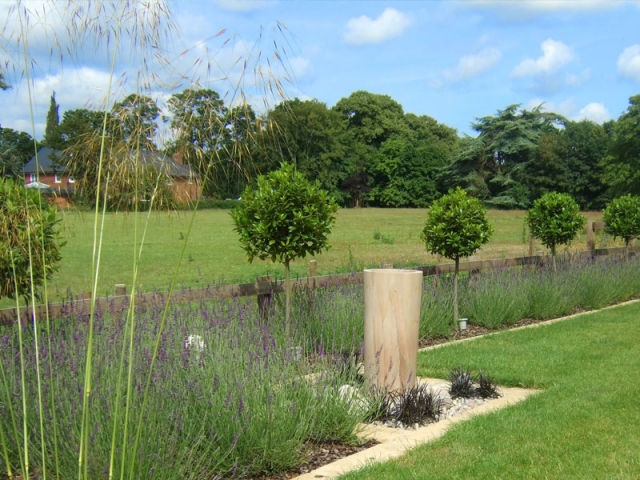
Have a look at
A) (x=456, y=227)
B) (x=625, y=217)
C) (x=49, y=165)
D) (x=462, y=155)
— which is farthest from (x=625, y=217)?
(x=462, y=155)

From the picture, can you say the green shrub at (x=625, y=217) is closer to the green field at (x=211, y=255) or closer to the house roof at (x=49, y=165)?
the green field at (x=211, y=255)

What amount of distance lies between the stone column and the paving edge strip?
0.61m

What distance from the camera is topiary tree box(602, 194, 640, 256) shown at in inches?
592

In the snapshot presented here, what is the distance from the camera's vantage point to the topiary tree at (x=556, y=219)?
1254 cm

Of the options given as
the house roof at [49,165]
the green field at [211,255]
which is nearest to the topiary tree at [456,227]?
the green field at [211,255]

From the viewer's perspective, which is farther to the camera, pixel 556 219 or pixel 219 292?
pixel 556 219

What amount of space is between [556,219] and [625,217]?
3540 millimetres

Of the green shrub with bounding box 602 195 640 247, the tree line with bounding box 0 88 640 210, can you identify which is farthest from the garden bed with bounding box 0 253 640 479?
the tree line with bounding box 0 88 640 210

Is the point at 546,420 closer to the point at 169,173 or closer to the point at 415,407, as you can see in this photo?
the point at 415,407

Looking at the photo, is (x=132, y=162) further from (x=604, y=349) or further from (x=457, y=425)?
(x=604, y=349)

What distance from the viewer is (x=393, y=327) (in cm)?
579

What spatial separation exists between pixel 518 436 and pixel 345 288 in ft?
14.3

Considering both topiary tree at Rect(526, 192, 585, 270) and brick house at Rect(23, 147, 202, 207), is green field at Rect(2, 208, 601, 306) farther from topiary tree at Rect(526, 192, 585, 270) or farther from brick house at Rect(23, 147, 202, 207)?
brick house at Rect(23, 147, 202, 207)

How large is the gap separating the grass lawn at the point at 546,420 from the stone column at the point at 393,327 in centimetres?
84
